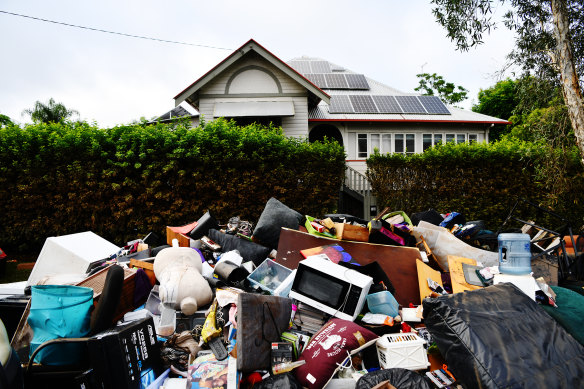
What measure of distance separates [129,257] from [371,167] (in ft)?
23.8

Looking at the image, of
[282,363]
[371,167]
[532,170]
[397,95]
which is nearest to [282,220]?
[282,363]

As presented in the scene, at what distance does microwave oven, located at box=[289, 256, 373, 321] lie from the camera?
284 centimetres

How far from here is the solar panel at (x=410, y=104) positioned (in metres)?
14.7

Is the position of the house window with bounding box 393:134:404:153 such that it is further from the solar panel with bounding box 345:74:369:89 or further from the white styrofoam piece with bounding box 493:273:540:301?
the white styrofoam piece with bounding box 493:273:540:301

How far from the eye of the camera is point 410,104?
1524cm

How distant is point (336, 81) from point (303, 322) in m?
16.3

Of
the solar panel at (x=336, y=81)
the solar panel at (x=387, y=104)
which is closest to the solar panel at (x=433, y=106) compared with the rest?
the solar panel at (x=387, y=104)

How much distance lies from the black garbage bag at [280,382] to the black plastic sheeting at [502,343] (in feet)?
3.49

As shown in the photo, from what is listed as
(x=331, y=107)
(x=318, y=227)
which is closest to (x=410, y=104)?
(x=331, y=107)

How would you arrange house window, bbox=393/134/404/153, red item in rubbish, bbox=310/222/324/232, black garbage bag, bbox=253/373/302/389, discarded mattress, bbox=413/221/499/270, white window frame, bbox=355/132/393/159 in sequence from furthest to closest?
house window, bbox=393/134/404/153 < white window frame, bbox=355/132/393/159 < red item in rubbish, bbox=310/222/324/232 < discarded mattress, bbox=413/221/499/270 < black garbage bag, bbox=253/373/302/389

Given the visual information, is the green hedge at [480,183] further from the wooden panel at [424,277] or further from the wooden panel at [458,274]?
the wooden panel at [424,277]

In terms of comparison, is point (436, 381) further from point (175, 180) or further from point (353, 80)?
point (353, 80)

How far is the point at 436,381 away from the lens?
226cm

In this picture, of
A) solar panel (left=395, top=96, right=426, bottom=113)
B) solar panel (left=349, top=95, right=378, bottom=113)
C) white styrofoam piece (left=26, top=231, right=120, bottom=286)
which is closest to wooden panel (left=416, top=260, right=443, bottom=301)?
white styrofoam piece (left=26, top=231, right=120, bottom=286)
